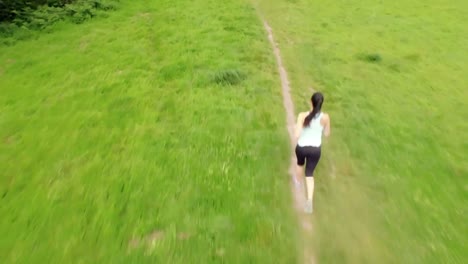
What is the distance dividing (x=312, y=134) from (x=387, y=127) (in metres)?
4.10

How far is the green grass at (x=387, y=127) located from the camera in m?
7.14

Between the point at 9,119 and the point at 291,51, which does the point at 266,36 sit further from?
the point at 9,119

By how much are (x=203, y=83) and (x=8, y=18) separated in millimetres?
9767

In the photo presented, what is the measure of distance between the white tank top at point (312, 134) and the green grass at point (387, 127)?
1.51m

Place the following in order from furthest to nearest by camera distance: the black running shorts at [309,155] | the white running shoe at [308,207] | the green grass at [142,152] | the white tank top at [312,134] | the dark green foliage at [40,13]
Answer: the dark green foliage at [40,13], the white running shoe at [308,207], the black running shorts at [309,155], the white tank top at [312,134], the green grass at [142,152]

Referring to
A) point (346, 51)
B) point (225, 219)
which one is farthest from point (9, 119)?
point (346, 51)

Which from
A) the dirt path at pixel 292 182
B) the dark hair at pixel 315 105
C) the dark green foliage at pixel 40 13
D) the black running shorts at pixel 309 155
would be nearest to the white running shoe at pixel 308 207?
the dirt path at pixel 292 182

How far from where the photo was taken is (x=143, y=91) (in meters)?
11.7

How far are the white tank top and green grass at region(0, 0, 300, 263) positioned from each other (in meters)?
1.46

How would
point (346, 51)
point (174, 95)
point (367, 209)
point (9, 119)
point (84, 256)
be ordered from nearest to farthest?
point (84, 256)
point (367, 209)
point (9, 119)
point (174, 95)
point (346, 51)

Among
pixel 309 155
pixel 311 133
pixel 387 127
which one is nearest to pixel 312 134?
pixel 311 133

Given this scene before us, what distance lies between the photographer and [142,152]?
9023 millimetres

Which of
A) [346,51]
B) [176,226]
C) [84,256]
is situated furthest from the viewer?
[346,51]

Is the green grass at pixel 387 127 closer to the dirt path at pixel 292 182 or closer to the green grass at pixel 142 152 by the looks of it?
the dirt path at pixel 292 182
